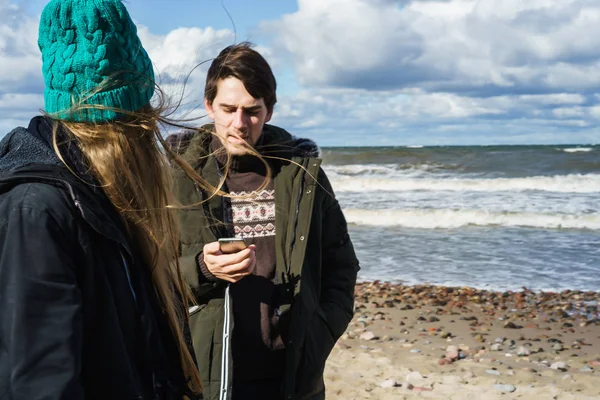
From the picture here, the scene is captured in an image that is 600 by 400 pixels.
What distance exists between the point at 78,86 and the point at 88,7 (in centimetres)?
18

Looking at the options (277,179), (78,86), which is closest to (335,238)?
(277,179)

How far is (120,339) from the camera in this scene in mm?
1496

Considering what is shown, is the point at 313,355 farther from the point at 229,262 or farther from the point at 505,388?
the point at 505,388

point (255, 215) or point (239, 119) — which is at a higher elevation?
point (239, 119)

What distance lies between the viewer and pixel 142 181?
5.62ft

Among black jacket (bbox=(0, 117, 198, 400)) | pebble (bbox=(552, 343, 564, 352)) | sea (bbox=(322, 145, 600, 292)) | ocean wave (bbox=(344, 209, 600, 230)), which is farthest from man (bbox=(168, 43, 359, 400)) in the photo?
ocean wave (bbox=(344, 209, 600, 230))

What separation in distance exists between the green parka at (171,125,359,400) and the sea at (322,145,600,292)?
7.49 metres

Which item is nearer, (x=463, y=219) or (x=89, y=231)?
(x=89, y=231)

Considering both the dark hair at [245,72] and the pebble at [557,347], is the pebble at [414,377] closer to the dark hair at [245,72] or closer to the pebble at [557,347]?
the pebble at [557,347]

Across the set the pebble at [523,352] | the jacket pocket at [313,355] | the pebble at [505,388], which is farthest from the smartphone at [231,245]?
the pebble at [523,352]

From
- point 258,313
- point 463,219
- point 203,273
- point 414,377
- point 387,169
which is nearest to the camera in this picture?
point 203,273

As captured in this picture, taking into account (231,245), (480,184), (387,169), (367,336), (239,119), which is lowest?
(367,336)

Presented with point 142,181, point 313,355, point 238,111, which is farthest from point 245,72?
point 142,181

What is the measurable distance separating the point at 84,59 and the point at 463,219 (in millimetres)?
16166
